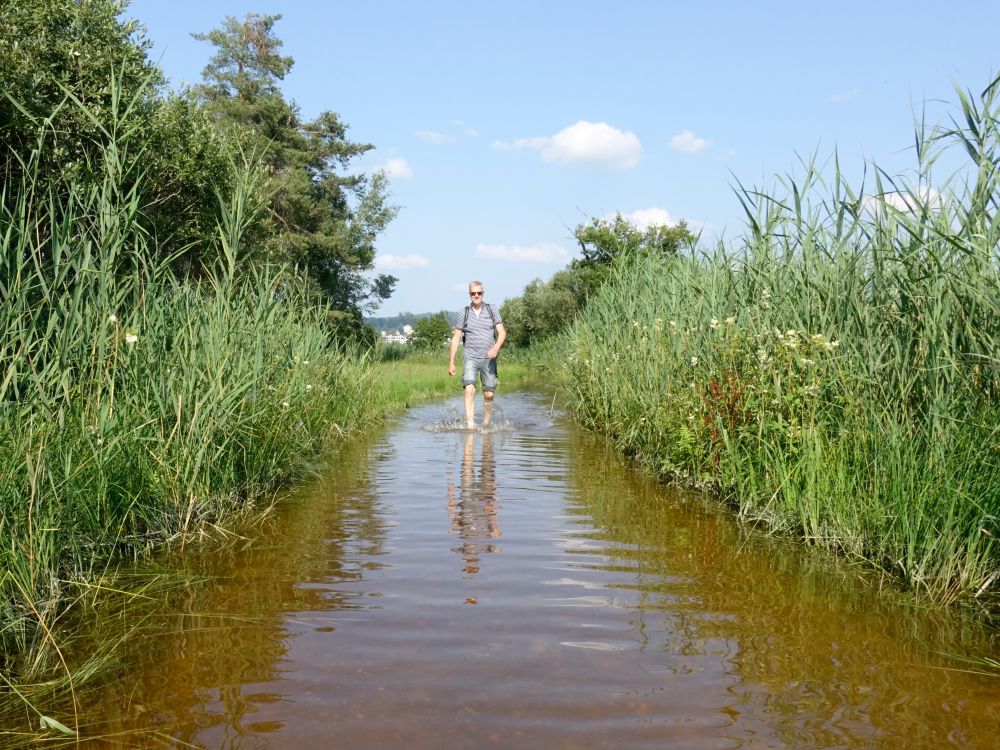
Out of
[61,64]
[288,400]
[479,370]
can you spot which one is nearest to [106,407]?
[288,400]

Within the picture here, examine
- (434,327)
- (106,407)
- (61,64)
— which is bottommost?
(106,407)

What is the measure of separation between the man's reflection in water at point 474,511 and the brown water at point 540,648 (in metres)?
0.03

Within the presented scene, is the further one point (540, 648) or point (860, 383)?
point (860, 383)

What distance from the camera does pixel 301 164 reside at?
35938 mm

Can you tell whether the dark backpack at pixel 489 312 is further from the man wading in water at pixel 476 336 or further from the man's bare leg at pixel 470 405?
the man's bare leg at pixel 470 405

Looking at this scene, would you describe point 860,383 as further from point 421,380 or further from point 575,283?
point 575,283

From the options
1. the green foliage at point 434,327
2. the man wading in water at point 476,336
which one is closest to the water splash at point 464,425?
the man wading in water at point 476,336

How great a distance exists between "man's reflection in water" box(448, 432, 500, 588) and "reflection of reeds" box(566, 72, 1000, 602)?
1911 mm

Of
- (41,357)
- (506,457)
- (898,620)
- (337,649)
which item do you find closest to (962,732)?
(898,620)

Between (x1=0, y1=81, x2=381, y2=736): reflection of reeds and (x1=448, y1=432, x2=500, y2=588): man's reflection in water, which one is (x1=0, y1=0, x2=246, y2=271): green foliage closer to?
(x1=0, y1=81, x2=381, y2=736): reflection of reeds

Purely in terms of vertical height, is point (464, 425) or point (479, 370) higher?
point (479, 370)

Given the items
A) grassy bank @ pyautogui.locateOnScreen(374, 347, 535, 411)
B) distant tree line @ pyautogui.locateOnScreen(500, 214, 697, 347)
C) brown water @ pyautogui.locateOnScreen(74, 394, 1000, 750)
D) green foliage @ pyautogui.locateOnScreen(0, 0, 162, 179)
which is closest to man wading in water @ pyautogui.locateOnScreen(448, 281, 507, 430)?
grassy bank @ pyautogui.locateOnScreen(374, 347, 535, 411)

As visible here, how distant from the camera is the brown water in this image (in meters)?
3.19

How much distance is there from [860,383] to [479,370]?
8308mm
